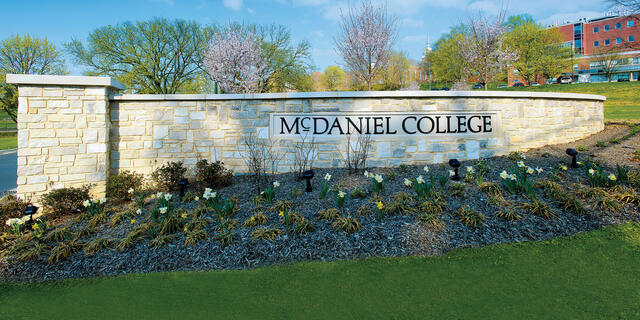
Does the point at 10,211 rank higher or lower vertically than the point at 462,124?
lower

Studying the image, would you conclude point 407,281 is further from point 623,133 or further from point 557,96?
point 623,133

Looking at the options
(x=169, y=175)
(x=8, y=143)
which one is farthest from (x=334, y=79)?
(x=169, y=175)

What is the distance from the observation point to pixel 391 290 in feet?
8.90

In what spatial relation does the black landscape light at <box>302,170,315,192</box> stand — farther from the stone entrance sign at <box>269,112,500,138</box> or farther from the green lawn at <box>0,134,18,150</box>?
the green lawn at <box>0,134,18,150</box>

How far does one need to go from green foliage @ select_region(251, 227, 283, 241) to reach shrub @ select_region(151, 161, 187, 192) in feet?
9.87

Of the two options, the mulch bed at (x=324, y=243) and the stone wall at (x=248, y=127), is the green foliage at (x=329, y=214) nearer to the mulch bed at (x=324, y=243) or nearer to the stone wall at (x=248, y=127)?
the mulch bed at (x=324, y=243)

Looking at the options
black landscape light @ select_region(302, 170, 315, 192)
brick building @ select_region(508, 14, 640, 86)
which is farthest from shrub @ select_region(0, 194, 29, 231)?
brick building @ select_region(508, 14, 640, 86)

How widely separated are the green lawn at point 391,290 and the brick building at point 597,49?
152 feet

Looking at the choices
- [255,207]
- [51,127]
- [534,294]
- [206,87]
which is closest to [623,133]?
[534,294]

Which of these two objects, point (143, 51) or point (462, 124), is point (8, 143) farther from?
point (462, 124)

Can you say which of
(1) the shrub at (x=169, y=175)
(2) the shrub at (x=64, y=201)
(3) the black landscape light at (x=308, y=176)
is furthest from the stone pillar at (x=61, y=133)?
(3) the black landscape light at (x=308, y=176)

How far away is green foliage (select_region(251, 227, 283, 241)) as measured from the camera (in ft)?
12.2

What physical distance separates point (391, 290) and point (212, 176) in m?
4.20

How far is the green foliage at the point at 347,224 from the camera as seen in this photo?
12.4 feet
